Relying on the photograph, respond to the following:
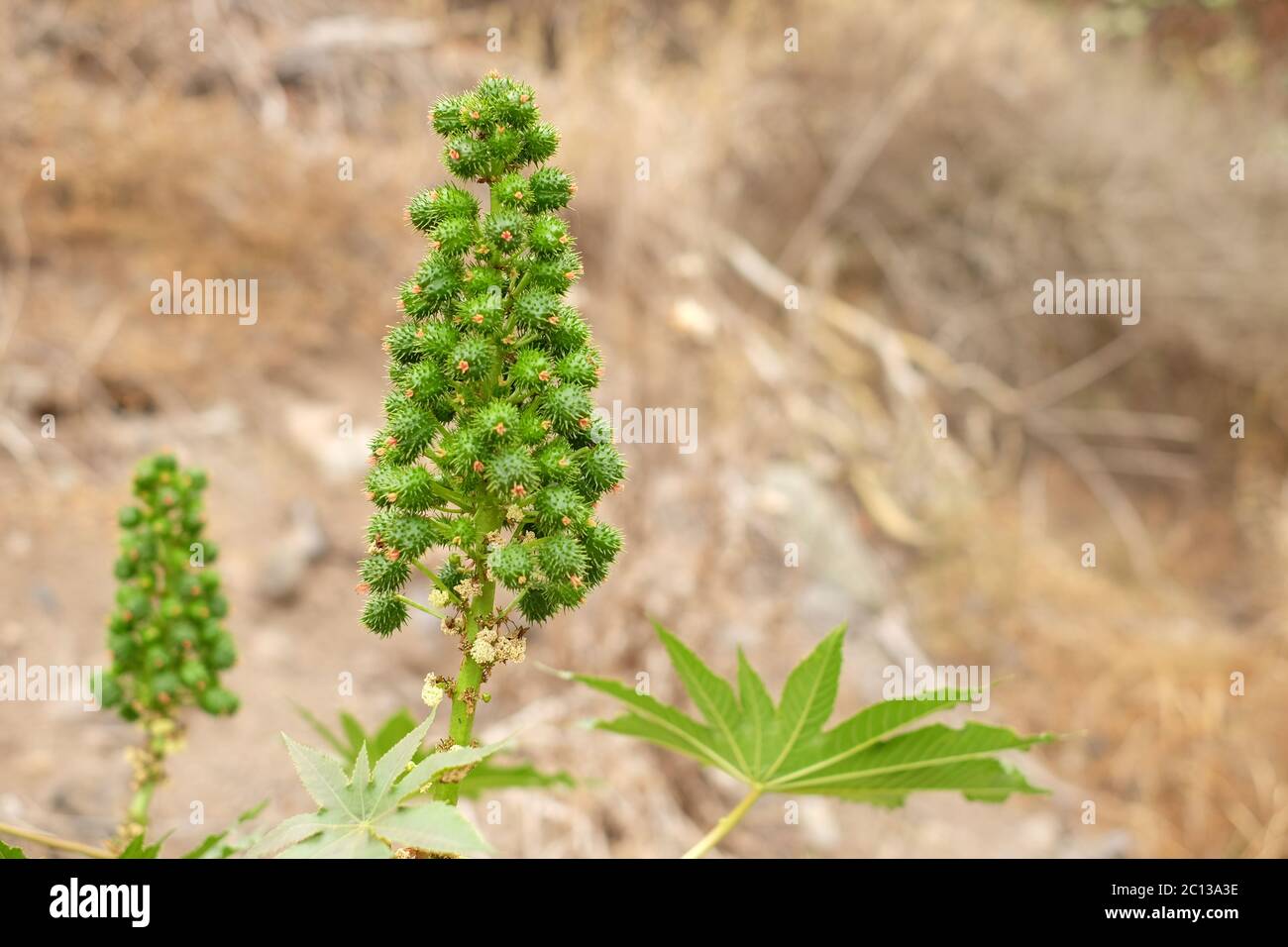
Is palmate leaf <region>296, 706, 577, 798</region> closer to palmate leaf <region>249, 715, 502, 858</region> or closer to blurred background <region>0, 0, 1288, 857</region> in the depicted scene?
palmate leaf <region>249, 715, 502, 858</region>

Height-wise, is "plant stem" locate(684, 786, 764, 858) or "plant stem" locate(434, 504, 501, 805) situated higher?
"plant stem" locate(434, 504, 501, 805)

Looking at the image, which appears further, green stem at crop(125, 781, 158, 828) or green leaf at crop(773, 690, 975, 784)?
green stem at crop(125, 781, 158, 828)

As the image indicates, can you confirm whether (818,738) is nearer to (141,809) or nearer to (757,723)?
(757,723)

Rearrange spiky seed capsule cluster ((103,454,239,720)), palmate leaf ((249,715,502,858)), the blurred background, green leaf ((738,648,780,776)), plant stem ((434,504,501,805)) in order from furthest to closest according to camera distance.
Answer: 1. the blurred background
2. spiky seed capsule cluster ((103,454,239,720))
3. green leaf ((738,648,780,776))
4. plant stem ((434,504,501,805))
5. palmate leaf ((249,715,502,858))

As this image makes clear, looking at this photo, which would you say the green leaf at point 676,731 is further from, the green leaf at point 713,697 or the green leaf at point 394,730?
the green leaf at point 394,730

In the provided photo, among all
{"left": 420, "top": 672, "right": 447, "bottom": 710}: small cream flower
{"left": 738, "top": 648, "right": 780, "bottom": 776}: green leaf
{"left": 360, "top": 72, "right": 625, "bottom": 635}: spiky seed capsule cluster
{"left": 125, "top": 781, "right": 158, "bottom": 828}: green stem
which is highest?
{"left": 360, "top": 72, "right": 625, "bottom": 635}: spiky seed capsule cluster

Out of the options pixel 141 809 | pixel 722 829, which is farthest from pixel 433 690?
pixel 141 809

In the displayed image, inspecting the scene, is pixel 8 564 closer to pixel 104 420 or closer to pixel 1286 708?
pixel 104 420

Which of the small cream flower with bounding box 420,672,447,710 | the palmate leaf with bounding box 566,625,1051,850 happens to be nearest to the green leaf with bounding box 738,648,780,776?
the palmate leaf with bounding box 566,625,1051,850
